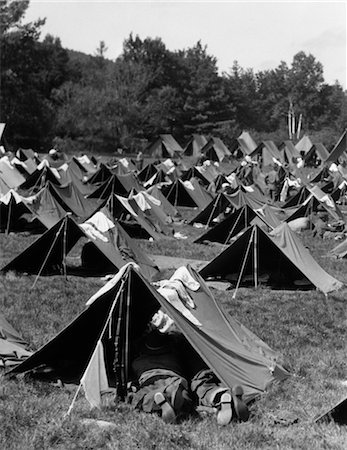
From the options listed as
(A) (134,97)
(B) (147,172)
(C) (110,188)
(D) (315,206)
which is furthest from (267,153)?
(D) (315,206)

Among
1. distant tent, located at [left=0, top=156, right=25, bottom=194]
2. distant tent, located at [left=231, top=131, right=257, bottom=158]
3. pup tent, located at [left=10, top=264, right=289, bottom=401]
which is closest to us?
pup tent, located at [left=10, top=264, right=289, bottom=401]

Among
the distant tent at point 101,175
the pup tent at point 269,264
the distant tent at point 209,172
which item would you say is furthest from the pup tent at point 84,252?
the distant tent at point 209,172

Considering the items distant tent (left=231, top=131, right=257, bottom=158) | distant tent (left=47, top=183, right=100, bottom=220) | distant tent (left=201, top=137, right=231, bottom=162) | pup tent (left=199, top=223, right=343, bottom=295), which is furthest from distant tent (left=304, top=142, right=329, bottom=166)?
pup tent (left=199, top=223, right=343, bottom=295)

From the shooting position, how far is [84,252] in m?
13.1

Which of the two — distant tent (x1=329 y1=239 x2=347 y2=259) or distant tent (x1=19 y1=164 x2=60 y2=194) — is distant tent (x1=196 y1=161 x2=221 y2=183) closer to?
distant tent (x1=19 y1=164 x2=60 y2=194)

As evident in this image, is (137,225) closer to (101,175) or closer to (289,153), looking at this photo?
(101,175)

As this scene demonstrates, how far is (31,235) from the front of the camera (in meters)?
17.0

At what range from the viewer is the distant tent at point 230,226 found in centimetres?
1727

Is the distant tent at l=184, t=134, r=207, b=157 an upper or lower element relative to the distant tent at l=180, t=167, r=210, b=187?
upper

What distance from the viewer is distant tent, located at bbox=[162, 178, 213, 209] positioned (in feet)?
81.9

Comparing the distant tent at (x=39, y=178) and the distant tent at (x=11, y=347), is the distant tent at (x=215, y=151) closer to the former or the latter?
the distant tent at (x=39, y=178)

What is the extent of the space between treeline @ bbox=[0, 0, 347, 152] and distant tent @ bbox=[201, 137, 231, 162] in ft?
22.3

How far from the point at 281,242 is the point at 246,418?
6.76 m

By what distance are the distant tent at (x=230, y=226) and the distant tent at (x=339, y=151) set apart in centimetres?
2510
